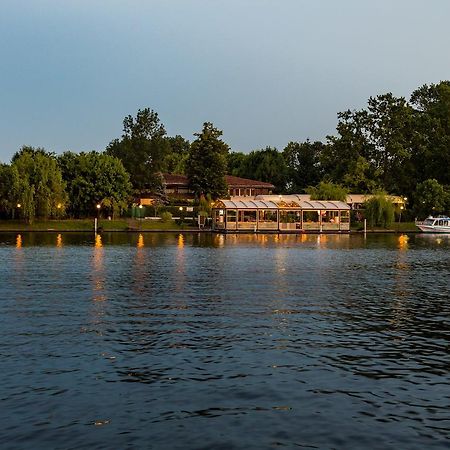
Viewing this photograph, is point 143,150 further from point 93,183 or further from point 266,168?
point 266,168

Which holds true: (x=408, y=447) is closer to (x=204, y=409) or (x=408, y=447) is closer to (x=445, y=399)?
(x=445, y=399)

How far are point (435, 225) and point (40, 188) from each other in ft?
212

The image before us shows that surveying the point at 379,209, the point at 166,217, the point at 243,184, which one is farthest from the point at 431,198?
the point at 166,217

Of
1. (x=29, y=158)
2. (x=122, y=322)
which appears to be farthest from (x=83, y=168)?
(x=122, y=322)

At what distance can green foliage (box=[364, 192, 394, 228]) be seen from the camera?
106 m

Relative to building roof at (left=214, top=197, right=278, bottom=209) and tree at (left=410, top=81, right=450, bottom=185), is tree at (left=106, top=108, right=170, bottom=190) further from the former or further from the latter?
tree at (left=410, top=81, right=450, bottom=185)

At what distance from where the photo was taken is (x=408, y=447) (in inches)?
507

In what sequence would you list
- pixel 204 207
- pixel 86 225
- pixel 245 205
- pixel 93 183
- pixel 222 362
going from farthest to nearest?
pixel 204 207 → pixel 93 183 → pixel 245 205 → pixel 86 225 → pixel 222 362

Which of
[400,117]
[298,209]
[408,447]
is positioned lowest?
[408,447]

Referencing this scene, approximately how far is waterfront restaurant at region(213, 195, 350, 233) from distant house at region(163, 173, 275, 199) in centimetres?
2726

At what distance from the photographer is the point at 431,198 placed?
116m

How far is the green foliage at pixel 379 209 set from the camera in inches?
4188

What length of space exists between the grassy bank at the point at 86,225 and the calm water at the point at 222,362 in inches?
2203

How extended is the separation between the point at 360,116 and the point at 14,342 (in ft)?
373
